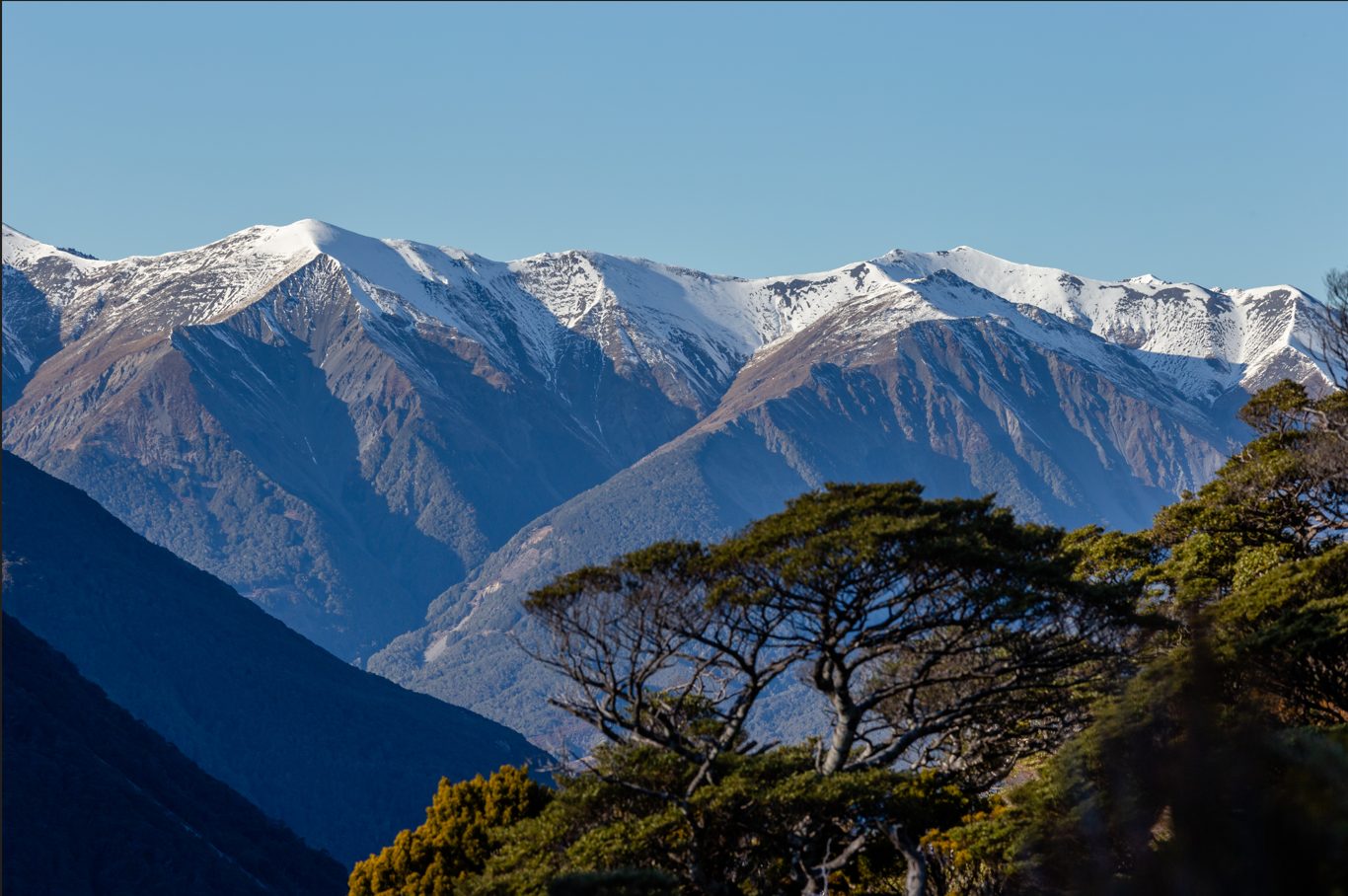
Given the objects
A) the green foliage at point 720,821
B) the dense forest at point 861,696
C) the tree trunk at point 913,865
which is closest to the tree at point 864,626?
the dense forest at point 861,696

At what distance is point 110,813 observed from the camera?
113m

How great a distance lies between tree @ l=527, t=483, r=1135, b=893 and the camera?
31.5 meters

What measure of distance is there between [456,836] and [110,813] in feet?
280

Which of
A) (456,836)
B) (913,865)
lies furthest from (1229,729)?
(456,836)

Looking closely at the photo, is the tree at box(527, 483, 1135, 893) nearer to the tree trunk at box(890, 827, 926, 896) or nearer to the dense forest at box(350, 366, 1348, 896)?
the dense forest at box(350, 366, 1348, 896)

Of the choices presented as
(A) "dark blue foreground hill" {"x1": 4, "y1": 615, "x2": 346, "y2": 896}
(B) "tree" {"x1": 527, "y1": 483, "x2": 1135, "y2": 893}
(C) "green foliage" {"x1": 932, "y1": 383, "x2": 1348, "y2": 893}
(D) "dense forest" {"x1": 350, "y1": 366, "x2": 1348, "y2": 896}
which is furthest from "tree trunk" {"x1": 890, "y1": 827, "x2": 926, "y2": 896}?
(A) "dark blue foreground hill" {"x1": 4, "y1": 615, "x2": 346, "y2": 896}

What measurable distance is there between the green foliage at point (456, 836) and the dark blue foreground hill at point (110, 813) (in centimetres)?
7142

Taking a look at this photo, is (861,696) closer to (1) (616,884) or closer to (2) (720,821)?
(2) (720,821)

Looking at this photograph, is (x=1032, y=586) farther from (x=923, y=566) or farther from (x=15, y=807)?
(x=15, y=807)

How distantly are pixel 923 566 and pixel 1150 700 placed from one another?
7.01 metres

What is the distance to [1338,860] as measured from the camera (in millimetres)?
9211

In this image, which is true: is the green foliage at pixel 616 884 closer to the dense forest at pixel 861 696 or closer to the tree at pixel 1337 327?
the dense forest at pixel 861 696

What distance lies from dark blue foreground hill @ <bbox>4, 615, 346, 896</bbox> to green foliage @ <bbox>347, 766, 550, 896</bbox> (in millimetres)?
71422

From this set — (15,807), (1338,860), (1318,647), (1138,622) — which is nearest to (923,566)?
(1138,622)
